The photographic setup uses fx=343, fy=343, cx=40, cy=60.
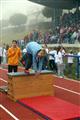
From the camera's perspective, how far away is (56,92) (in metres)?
12.7

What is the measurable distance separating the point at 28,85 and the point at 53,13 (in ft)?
53.3

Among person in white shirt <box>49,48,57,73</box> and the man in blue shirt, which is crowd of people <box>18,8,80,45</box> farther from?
the man in blue shirt

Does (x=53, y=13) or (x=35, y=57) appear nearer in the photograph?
(x=35, y=57)

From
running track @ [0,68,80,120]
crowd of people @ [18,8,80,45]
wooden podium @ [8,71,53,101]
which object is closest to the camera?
running track @ [0,68,80,120]

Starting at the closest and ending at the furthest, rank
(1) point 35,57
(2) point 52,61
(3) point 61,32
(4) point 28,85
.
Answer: (1) point 35,57 → (4) point 28,85 → (2) point 52,61 → (3) point 61,32

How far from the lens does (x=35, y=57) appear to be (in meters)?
10.9

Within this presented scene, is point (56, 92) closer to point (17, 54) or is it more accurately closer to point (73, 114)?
point (17, 54)

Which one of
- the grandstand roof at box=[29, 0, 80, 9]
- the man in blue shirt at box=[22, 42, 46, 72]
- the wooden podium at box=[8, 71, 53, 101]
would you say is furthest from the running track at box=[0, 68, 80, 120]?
the grandstand roof at box=[29, 0, 80, 9]

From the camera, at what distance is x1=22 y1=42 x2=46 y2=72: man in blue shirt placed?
10.5 meters

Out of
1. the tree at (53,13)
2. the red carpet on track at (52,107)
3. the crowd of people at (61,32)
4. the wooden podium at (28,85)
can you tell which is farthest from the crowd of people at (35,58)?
the tree at (53,13)

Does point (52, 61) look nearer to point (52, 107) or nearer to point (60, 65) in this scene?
point (60, 65)

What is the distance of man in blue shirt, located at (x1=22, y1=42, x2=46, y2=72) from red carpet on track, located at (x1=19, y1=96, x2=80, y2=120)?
1.06m

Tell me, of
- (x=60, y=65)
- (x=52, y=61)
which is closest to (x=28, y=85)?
(x=60, y=65)

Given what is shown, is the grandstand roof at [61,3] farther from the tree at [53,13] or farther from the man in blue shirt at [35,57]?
the man in blue shirt at [35,57]
